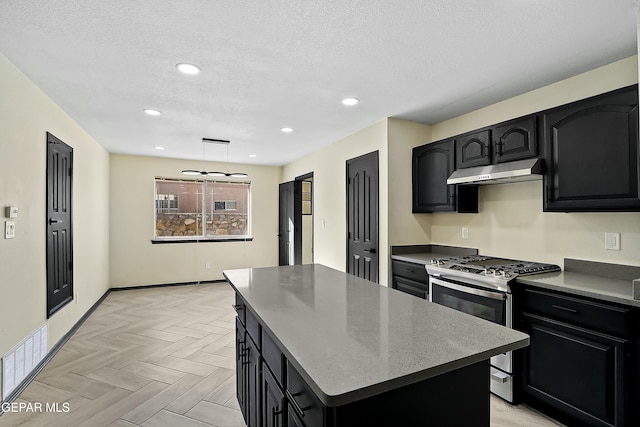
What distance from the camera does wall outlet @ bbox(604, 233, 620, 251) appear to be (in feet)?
7.43

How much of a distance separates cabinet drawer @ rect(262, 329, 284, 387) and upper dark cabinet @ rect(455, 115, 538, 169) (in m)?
2.41

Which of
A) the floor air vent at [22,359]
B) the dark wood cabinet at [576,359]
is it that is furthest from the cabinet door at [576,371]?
the floor air vent at [22,359]

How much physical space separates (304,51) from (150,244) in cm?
509

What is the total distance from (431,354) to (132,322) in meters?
4.19

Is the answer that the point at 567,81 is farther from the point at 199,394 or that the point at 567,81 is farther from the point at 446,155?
the point at 199,394

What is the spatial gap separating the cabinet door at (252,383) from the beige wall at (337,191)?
2097mm

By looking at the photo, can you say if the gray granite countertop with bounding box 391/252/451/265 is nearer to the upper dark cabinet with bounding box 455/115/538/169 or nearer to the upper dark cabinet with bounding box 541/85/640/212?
the upper dark cabinet with bounding box 455/115/538/169

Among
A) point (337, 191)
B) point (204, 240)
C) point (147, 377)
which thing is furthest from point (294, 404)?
point (204, 240)

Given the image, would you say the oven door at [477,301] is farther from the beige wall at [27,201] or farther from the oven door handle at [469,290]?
the beige wall at [27,201]

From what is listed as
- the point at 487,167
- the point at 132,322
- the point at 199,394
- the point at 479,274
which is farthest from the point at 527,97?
the point at 132,322

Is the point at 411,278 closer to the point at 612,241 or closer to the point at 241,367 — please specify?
the point at 612,241

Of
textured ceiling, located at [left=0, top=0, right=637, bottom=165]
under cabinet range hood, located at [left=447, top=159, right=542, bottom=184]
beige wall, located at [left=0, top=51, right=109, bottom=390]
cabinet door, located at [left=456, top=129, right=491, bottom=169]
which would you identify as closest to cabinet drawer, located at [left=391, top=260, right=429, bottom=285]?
under cabinet range hood, located at [left=447, top=159, right=542, bottom=184]

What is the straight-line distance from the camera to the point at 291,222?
20.9ft

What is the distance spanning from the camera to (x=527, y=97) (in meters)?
2.84
